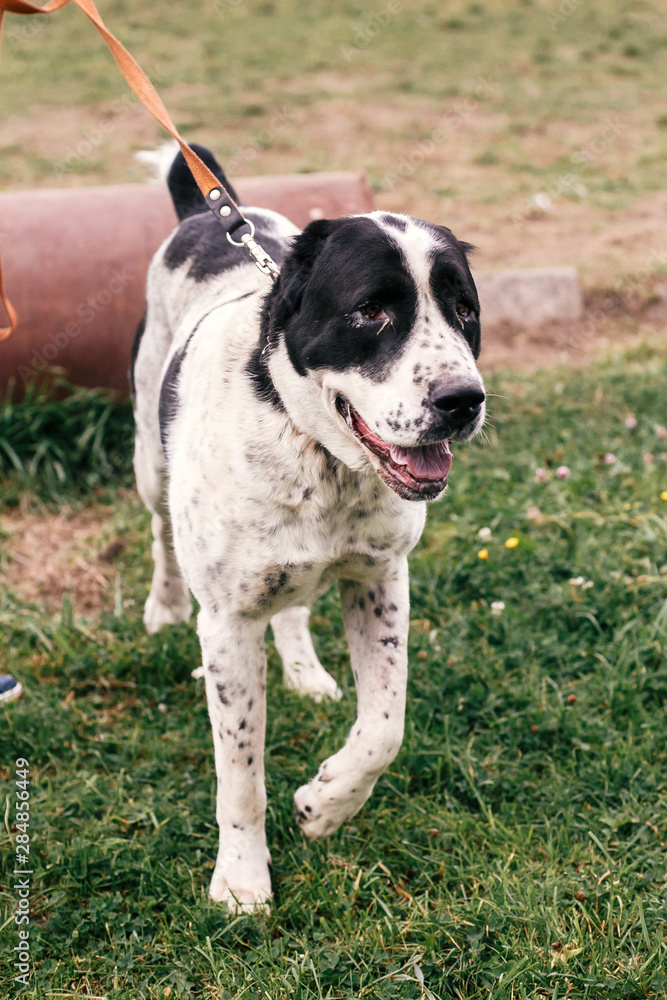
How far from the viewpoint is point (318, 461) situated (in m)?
2.16

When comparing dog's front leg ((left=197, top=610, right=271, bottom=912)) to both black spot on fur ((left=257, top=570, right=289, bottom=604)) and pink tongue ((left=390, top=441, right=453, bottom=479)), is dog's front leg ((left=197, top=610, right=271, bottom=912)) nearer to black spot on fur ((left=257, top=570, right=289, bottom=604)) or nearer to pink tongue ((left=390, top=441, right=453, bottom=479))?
black spot on fur ((left=257, top=570, right=289, bottom=604))

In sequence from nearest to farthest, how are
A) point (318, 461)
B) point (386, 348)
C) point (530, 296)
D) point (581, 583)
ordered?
1. point (386, 348)
2. point (318, 461)
3. point (581, 583)
4. point (530, 296)

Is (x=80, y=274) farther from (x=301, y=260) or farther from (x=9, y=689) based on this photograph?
(x=301, y=260)

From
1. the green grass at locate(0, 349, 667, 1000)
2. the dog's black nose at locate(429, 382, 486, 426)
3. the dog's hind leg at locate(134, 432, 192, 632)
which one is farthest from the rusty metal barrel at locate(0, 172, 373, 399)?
the dog's black nose at locate(429, 382, 486, 426)

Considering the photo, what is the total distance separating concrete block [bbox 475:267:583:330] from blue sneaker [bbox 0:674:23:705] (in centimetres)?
390

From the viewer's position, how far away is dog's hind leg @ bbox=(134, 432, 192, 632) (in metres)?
3.45

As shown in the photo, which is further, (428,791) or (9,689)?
(9,689)

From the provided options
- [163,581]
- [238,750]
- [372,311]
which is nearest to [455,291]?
[372,311]

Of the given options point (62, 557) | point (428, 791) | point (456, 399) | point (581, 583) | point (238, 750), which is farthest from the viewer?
point (62, 557)

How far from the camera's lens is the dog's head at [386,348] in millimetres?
1914

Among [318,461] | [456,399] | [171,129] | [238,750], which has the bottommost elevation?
[238,750]

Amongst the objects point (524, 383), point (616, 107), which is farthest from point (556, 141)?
point (524, 383)

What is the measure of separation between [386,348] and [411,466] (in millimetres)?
244

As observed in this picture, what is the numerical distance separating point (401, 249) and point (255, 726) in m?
1.16
